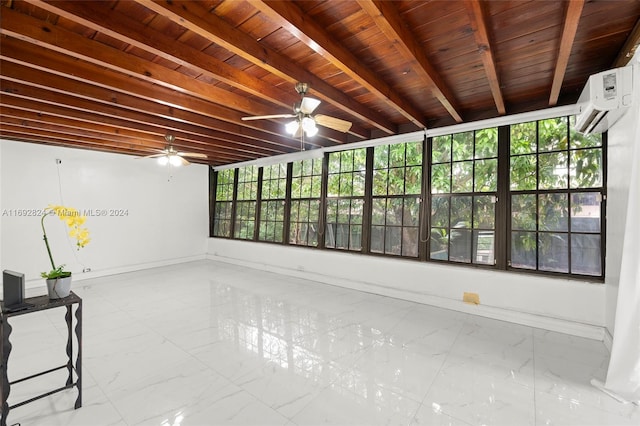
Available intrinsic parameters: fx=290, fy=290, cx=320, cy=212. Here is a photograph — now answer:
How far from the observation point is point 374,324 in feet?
11.8

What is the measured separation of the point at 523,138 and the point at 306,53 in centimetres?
308

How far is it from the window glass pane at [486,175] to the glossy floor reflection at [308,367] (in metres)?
1.76

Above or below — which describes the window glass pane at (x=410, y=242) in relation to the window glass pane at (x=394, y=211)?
below

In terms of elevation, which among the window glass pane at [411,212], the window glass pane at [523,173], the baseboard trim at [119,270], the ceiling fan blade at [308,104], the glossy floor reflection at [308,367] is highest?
the ceiling fan blade at [308,104]

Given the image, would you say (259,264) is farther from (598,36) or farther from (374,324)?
(598,36)

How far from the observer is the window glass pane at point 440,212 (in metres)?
4.36

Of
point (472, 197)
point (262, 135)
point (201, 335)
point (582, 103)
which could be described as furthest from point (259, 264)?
point (582, 103)

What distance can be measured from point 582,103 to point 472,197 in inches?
62.2

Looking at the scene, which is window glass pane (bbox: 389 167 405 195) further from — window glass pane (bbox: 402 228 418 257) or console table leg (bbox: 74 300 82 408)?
console table leg (bbox: 74 300 82 408)

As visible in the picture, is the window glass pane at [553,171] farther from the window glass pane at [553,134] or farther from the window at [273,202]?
the window at [273,202]

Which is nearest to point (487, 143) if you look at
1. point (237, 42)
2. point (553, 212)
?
point (553, 212)

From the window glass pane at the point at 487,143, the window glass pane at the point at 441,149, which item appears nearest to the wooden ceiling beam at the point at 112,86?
the window glass pane at the point at 441,149

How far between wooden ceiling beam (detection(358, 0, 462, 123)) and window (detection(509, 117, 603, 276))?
1578mm

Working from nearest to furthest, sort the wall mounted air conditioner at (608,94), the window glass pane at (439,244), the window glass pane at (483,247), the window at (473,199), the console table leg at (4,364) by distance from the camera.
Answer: the console table leg at (4,364) < the wall mounted air conditioner at (608,94) < the window at (473,199) < the window glass pane at (483,247) < the window glass pane at (439,244)
